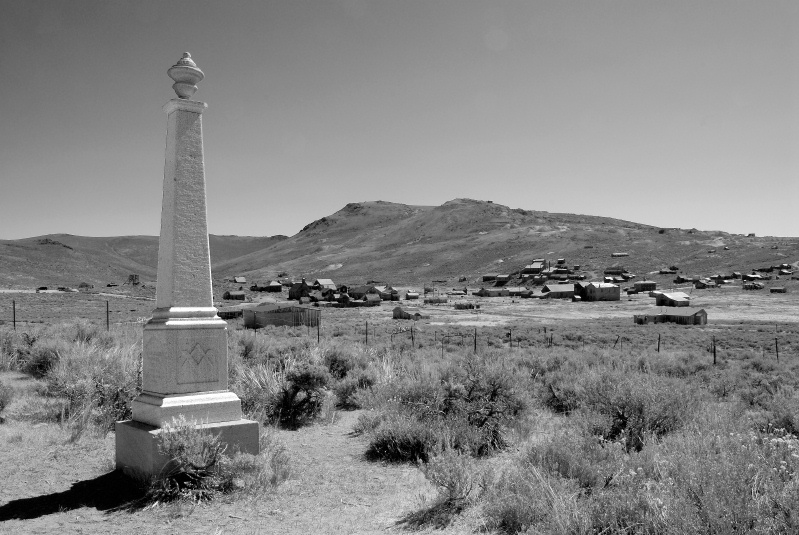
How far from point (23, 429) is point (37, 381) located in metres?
4.72

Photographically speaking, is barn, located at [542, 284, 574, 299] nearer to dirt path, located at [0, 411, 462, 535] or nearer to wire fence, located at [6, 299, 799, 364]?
wire fence, located at [6, 299, 799, 364]

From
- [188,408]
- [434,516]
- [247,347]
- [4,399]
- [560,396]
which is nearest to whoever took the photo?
[434,516]

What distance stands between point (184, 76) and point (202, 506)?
196 inches

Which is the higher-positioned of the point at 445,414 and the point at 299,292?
the point at 445,414

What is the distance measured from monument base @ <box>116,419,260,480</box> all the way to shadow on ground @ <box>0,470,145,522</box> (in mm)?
164

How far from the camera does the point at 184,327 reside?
7.65 m

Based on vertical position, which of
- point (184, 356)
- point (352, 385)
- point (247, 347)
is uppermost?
point (184, 356)

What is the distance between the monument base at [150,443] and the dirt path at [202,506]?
299mm

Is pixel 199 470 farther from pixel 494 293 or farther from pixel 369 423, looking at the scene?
pixel 494 293

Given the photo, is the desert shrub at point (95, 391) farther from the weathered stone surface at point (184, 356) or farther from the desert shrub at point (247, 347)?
the desert shrub at point (247, 347)

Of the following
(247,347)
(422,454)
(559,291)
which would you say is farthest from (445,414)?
(559,291)

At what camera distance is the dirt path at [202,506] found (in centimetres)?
607

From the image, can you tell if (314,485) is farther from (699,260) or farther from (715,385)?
(699,260)

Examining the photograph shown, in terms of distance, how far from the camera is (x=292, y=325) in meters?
42.7
